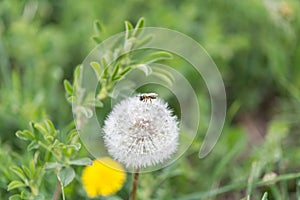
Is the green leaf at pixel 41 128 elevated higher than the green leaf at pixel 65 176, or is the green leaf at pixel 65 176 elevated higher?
the green leaf at pixel 41 128

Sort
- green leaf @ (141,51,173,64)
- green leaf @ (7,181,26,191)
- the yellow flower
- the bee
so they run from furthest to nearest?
the yellow flower
green leaf @ (141,51,173,64)
green leaf @ (7,181,26,191)
the bee

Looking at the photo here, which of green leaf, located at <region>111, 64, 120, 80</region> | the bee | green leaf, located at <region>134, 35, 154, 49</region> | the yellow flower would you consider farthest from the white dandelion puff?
the yellow flower

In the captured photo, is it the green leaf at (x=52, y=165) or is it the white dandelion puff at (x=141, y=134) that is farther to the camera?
the green leaf at (x=52, y=165)

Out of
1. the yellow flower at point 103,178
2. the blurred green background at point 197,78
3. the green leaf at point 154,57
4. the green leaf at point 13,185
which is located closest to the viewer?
the green leaf at point 13,185

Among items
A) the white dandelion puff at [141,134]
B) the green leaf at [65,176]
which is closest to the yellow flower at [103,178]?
the green leaf at [65,176]

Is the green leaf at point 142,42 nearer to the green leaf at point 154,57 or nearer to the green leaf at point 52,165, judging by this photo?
the green leaf at point 154,57

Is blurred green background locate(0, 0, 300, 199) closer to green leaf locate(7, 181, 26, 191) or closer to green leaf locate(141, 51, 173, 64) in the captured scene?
green leaf locate(7, 181, 26, 191)
